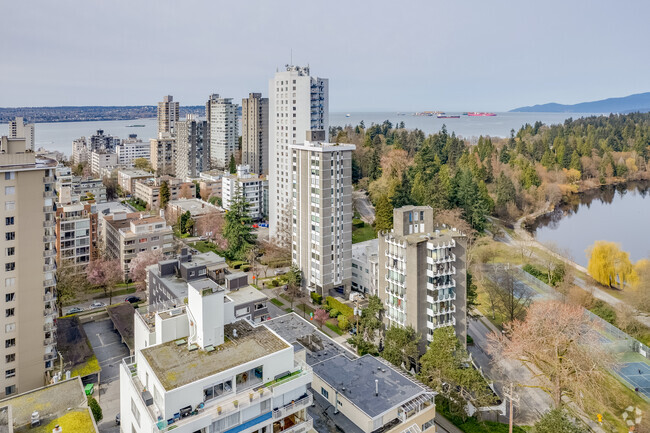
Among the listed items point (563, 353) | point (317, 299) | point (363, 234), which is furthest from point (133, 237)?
point (563, 353)

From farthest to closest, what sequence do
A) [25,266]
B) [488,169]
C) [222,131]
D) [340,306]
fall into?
[222,131], [488,169], [340,306], [25,266]

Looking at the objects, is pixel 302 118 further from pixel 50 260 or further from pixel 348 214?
pixel 50 260

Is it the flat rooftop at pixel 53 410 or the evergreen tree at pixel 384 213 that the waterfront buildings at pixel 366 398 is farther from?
the evergreen tree at pixel 384 213

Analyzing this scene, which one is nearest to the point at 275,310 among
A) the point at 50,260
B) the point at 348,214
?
the point at 348,214

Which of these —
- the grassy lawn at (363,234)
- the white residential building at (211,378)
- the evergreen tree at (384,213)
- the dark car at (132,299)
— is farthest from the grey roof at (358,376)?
the grassy lawn at (363,234)

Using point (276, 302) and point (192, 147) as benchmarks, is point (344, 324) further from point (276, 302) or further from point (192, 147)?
point (192, 147)
